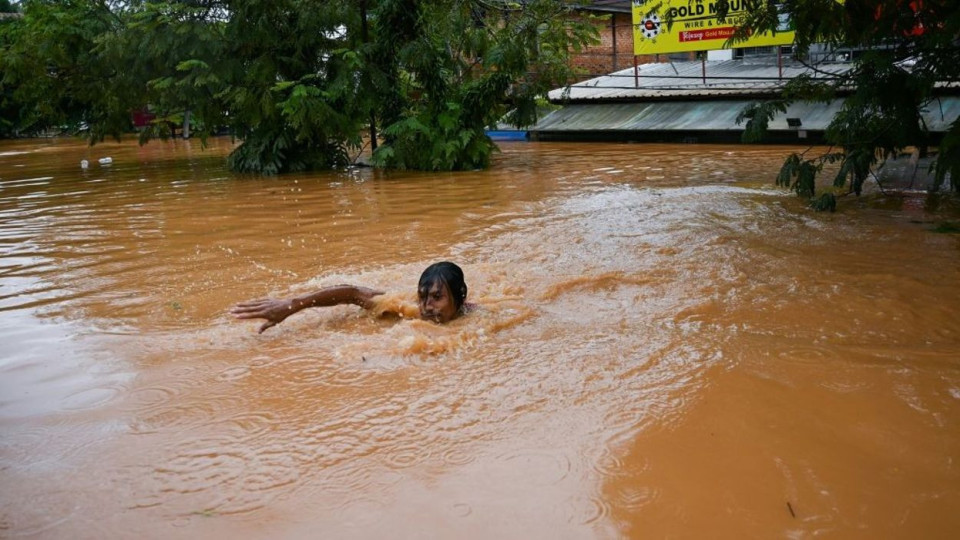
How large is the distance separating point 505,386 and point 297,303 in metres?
1.67

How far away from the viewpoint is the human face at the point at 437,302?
5098 millimetres

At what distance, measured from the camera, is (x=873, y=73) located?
912 centimetres

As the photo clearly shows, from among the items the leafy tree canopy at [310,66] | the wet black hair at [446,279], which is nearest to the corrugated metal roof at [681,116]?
the leafy tree canopy at [310,66]

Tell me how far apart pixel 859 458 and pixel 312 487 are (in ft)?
7.42

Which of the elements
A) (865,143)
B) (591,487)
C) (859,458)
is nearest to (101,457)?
(591,487)

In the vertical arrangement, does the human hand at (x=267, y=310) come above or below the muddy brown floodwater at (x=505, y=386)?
above

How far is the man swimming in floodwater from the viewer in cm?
488

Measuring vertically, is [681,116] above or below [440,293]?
above

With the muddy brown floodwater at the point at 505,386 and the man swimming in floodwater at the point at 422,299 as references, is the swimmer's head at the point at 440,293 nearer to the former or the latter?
the man swimming in floodwater at the point at 422,299

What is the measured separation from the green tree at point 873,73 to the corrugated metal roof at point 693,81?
842 centimetres

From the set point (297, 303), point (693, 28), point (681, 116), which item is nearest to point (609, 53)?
point (693, 28)

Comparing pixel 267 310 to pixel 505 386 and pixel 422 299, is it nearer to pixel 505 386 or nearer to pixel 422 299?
pixel 422 299

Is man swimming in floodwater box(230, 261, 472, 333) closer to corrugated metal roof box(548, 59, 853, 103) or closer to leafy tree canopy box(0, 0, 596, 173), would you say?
leafy tree canopy box(0, 0, 596, 173)

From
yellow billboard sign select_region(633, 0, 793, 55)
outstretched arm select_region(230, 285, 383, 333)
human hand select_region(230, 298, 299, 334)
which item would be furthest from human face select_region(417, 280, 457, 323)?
yellow billboard sign select_region(633, 0, 793, 55)
